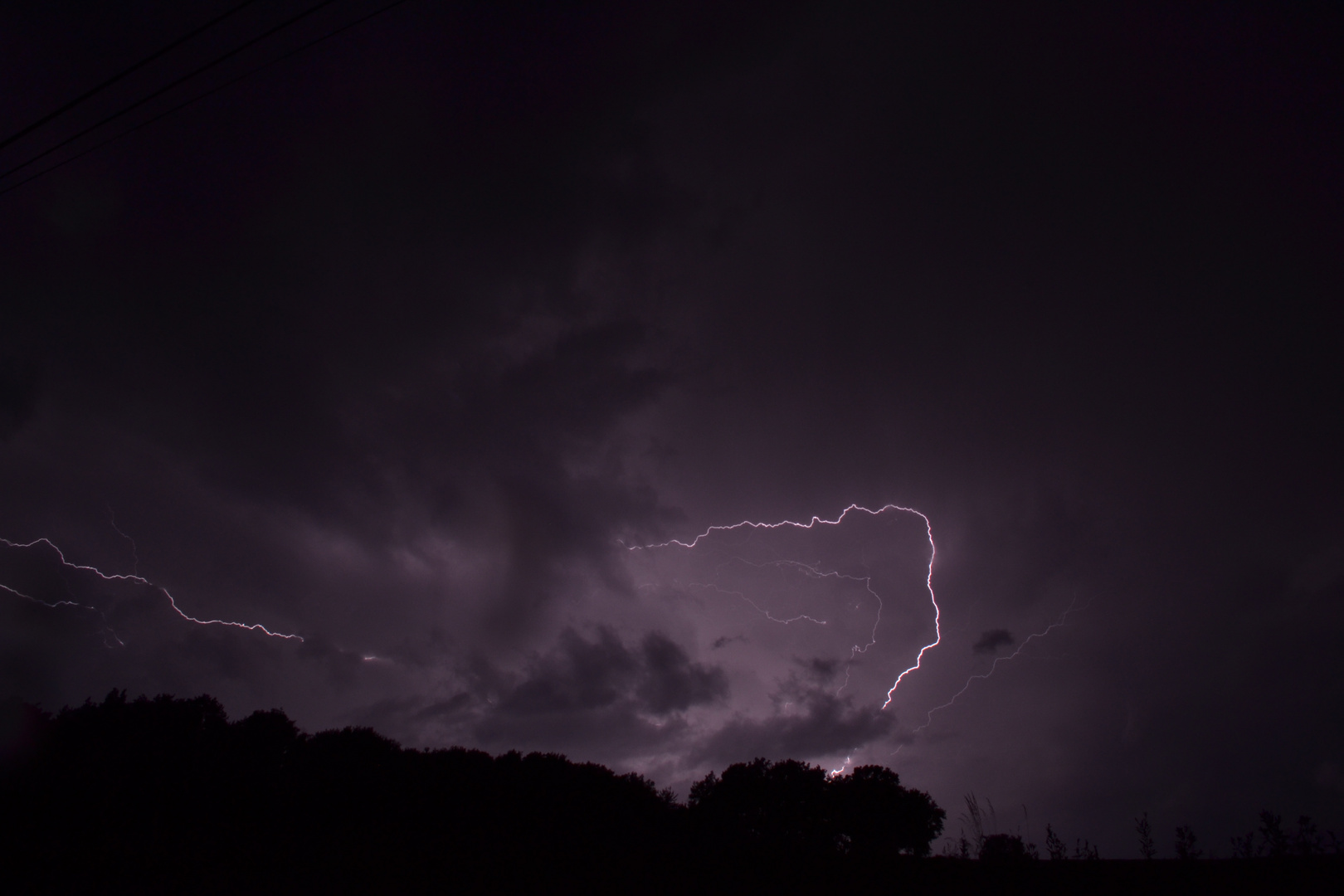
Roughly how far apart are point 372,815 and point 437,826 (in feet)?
10.5

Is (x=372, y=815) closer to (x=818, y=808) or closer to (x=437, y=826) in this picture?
(x=437, y=826)

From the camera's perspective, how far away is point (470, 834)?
19016 millimetres

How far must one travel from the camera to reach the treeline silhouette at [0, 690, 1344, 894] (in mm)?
8562

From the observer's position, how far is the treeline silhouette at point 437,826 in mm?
8562

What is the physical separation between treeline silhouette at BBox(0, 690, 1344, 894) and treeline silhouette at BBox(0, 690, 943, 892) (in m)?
0.08

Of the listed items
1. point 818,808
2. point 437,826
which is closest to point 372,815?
point 437,826

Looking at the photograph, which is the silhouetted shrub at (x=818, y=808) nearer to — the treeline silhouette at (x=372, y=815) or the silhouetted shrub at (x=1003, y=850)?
the treeline silhouette at (x=372, y=815)

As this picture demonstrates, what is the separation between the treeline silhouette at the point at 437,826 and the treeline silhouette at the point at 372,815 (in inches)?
3.3

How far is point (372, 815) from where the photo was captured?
71.7 feet

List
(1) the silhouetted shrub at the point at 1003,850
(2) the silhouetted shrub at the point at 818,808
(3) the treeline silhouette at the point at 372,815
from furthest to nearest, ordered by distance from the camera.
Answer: (2) the silhouetted shrub at the point at 818,808, (3) the treeline silhouette at the point at 372,815, (1) the silhouetted shrub at the point at 1003,850

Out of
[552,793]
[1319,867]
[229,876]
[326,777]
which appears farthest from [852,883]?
[326,777]

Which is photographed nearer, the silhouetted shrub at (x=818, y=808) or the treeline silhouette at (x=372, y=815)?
the treeline silhouette at (x=372, y=815)

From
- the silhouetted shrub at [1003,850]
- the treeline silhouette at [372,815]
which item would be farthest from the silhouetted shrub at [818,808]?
the silhouetted shrub at [1003,850]

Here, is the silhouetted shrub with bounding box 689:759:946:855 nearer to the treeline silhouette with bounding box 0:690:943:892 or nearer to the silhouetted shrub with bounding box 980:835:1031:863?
the treeline silhouette with bounding box 0:690:943:892
